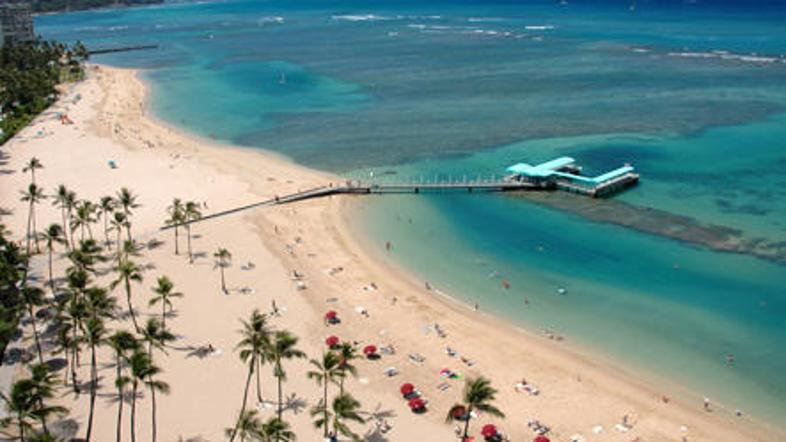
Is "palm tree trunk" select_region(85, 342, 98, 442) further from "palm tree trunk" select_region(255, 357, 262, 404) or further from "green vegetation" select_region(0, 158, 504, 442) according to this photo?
"palm tree trunk" select_region(255, 357, 262, 404)

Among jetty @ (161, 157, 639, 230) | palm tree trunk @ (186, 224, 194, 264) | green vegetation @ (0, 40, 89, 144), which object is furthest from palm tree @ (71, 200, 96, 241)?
green vegetation @ (0, 40, 89, 144)

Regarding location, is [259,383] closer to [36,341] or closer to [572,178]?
[36,341]

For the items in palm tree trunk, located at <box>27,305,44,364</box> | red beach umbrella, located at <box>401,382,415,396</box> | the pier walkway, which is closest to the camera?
red beach umbrella, located at <box>401,382,415,396</box>

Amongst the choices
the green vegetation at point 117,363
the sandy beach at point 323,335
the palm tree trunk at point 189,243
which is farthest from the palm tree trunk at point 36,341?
the palm tree trunk at point 189,243

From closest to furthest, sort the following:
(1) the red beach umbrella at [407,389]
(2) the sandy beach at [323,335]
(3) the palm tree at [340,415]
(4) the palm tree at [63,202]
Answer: (3) the palm tree at [340,415]
(2) the sandy beach at [323,335]
(1) the red beach umbrella at [407,389]
(4) the palm tree at [63,202]

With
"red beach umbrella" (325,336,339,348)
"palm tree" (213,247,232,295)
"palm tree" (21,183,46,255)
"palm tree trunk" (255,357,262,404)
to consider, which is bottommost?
"palm tree trunk" (255,357,262,404)

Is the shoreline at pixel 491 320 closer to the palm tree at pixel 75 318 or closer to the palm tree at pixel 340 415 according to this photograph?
the palm tree at pixel 340 415
